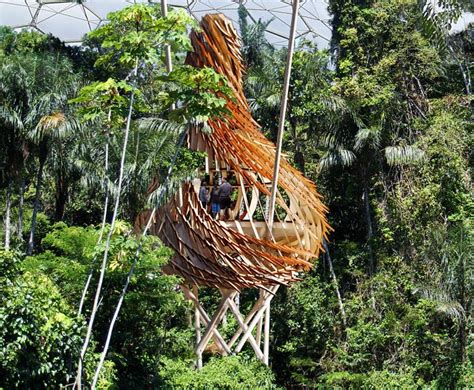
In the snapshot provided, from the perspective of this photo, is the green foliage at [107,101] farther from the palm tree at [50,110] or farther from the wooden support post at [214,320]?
the palm tree at [50,110]

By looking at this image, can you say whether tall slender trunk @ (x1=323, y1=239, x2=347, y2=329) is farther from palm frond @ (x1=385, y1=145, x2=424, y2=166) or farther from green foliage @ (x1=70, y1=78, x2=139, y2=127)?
green foliage @ (x1=70, y1=78, x2=139, y2=127)

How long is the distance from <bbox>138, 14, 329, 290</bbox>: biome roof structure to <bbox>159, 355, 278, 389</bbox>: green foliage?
1625mm

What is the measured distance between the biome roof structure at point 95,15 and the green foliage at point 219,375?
768 inches

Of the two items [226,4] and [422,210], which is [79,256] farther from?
[226,4]

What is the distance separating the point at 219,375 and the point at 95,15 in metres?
23.0

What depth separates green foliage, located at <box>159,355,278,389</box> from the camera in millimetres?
13777

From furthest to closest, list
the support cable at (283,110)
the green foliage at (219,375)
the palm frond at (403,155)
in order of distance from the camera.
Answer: the palm frond at (403,155)
the green foliage at (219,375)
the support cable at (283,110)

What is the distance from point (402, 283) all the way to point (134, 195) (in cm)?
778

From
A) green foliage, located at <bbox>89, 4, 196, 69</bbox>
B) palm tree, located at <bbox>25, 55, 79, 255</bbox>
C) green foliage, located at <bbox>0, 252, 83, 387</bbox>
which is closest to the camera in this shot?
green foliage, located at <bbox>89, 4, 196, 69</bbox>

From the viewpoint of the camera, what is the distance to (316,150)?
26000mm

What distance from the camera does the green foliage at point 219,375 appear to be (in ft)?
45.2

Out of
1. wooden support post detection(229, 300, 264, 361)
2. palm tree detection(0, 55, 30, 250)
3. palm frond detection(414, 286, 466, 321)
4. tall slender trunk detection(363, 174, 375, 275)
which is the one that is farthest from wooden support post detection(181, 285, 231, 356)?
tall slender trunk detection(363, 174, 375, 275)

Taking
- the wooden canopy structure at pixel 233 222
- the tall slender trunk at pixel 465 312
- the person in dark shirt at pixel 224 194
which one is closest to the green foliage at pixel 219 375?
the wooden canopy structure at pixel 233 222

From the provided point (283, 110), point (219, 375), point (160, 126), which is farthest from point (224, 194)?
point (219, 375)
